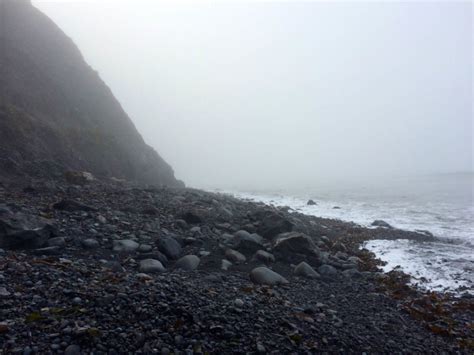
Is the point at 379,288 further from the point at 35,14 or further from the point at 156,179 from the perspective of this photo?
the point at 35,14

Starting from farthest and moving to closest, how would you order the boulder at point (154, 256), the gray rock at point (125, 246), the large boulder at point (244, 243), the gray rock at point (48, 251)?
1. the large boulder at point (244, 243)
2. the gray rock at point (125, 246)
3. the boulder at point (154, 256)
4. the gray rock at point (48, 251)

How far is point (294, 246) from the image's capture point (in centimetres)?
991

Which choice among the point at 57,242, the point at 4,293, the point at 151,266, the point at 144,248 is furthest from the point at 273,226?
the point at 4,293

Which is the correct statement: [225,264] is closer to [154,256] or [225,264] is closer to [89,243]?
[154,256]

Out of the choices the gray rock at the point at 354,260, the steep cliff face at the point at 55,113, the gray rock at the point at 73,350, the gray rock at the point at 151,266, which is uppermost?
the steep cliff face at the point at 55,113

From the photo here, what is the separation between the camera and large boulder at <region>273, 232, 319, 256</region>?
9823 millimetres

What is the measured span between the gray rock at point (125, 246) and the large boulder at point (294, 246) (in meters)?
4.35

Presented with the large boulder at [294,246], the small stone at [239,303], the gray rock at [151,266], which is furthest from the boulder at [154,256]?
the large boulder at [294,246]

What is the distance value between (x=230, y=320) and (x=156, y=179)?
2792 centimetres

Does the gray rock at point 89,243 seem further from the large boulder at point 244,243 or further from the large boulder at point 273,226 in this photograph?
the large boulder at point 273,226

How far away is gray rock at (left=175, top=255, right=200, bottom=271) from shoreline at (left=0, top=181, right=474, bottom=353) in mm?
170

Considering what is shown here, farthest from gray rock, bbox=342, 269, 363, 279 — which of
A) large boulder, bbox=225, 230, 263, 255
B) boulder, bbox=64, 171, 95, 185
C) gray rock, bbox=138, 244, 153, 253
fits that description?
boulder, bbox=64, 171, 95, 185

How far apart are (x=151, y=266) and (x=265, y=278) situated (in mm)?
2715

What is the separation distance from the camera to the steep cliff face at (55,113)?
17.8 m
